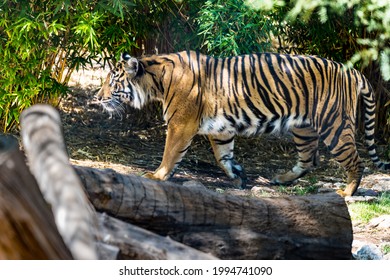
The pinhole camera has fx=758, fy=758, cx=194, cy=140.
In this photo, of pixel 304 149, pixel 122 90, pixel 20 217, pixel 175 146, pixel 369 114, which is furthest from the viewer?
pixel 304 149

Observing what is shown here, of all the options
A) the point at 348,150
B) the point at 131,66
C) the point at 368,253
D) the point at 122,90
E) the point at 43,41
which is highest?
the point at 43,41

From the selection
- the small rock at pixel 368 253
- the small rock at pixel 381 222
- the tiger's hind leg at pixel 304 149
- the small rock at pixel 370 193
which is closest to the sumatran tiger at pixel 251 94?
the small rock at pixel 370 193

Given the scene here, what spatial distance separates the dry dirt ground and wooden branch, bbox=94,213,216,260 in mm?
4350

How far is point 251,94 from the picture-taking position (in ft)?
26.5

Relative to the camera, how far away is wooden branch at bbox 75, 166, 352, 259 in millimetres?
3945

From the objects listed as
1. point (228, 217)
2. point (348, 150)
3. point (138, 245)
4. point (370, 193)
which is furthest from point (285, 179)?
point (138, 245)

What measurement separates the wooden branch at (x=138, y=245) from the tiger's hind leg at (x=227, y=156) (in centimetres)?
505

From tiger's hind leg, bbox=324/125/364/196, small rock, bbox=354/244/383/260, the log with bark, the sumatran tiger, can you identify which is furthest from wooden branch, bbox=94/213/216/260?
tiger's hind leg, bbox=324/125/364/196

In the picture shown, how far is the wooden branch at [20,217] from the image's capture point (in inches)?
88.5

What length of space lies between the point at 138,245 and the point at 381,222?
12.2ft

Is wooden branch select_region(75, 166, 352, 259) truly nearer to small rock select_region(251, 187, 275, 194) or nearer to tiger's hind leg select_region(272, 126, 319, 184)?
small rock select_region(251, 187, 275, 194)

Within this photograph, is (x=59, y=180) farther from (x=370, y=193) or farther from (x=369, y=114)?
(x=369, y=114)

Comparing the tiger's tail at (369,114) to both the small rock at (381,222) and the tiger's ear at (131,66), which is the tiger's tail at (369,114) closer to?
the small rock at (381,222)
